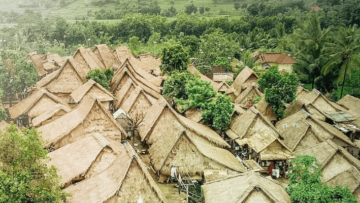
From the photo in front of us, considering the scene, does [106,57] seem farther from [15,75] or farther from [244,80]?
[244,80]

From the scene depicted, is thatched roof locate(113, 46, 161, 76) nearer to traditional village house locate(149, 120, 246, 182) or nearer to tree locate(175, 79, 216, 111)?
tree locate(175, 79, 216, 111)

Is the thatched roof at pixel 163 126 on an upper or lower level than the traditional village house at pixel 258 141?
upper

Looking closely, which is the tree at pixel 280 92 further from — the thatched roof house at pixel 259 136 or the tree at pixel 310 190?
the tree at pixel 310 190

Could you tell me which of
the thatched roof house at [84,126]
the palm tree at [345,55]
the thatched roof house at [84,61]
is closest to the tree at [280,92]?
the palm tree at [345,55]

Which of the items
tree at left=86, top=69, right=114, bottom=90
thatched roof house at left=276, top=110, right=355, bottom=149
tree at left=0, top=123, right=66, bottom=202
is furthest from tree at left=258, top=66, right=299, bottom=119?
tree at left=0, top=123, right=66, bottom=202

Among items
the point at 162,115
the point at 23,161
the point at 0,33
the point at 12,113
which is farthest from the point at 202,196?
the point at 0,33

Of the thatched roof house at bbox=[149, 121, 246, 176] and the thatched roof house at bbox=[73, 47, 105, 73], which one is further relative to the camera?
the thatched roof house at bbox=[73, 47, 105, 73]
